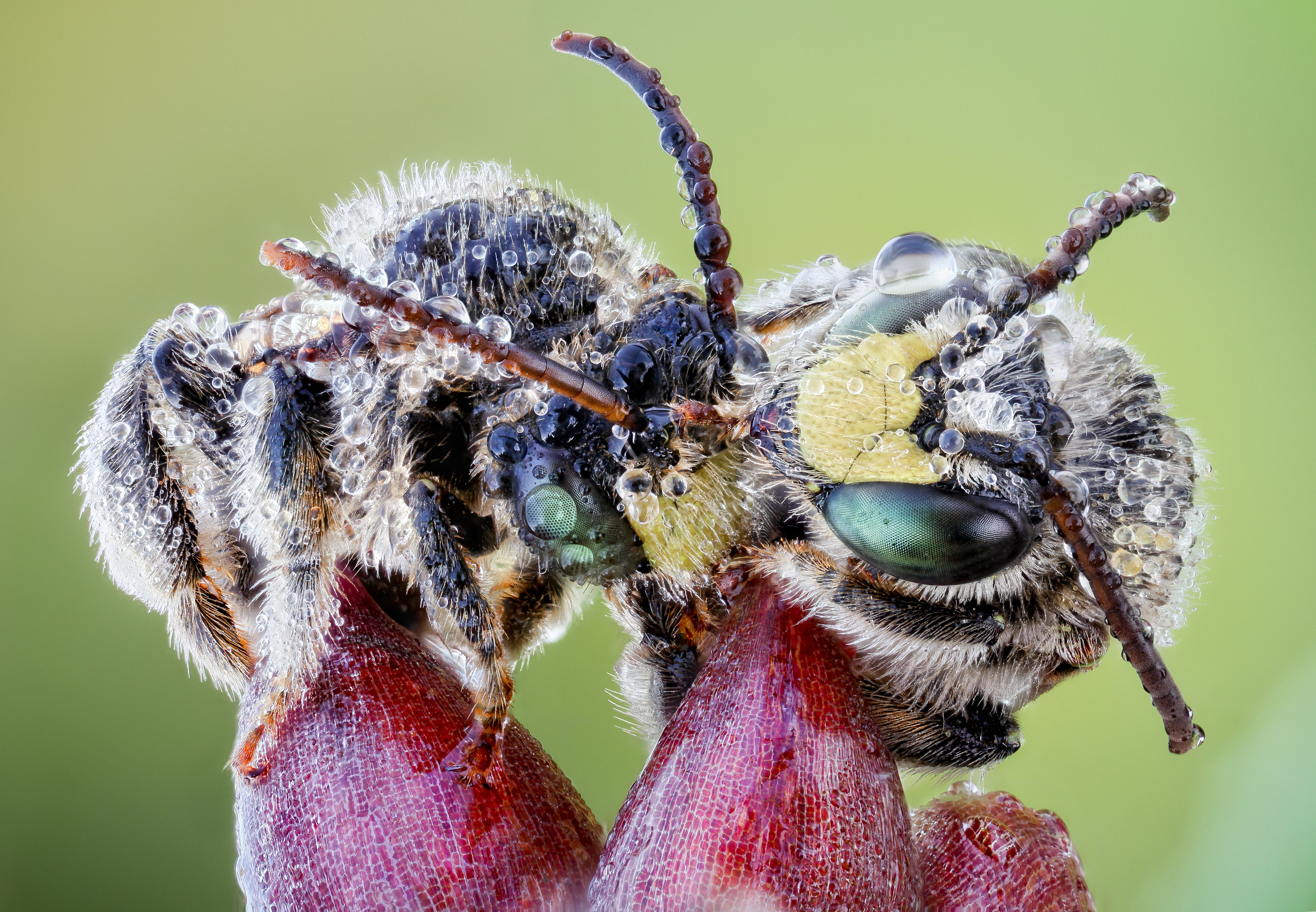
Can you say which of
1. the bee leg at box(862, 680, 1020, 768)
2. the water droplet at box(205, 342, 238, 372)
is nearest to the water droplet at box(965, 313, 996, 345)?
the bee leg at box(862, 680, 1020, 768)

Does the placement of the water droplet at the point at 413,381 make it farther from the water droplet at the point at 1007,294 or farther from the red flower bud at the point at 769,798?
the water droplet at the point at 1007,294

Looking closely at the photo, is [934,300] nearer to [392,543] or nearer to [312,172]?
[392,543]

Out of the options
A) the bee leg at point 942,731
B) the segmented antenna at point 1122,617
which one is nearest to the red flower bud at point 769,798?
the bee leg at point 942,731

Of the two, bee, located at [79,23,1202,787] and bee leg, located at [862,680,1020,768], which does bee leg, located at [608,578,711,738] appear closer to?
bee, located at [79,23,1202,787]

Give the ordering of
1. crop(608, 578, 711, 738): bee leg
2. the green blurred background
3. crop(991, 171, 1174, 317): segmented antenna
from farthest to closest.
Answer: the green blurred background → crop(608, 578, 711, 738): bee leg → crop(991, 171, 1174, 317): segmented antenna

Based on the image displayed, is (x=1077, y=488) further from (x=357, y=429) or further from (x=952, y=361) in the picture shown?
(x=357, y=429)

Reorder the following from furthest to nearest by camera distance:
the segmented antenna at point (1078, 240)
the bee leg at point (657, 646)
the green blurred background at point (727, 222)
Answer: the green blurred background at point (727, 222)
the bee leg at point (657, 646)
the segmented antenna at point (1078, 240)

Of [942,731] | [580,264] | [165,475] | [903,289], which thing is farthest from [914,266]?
[165,475]
